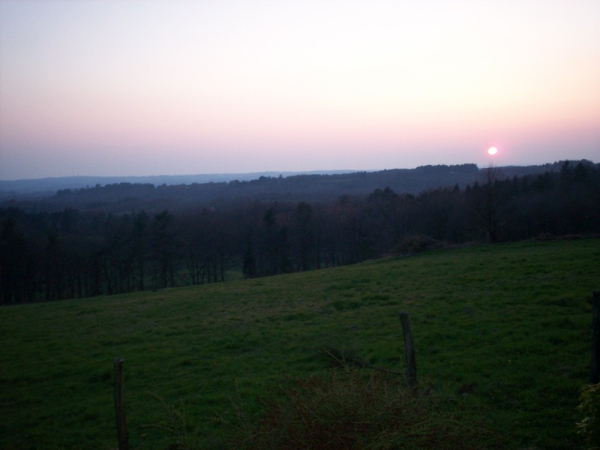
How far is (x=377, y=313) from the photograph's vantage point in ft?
42.5

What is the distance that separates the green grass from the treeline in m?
17.4

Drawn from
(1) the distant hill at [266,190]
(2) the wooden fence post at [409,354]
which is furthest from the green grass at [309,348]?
(1) the distant hill at [266,190]

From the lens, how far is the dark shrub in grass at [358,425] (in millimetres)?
2988

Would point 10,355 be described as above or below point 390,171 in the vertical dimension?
below

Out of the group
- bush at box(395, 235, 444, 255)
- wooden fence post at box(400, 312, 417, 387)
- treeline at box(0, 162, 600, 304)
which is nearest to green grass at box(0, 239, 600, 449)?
wooden fence post at box(400, 312, 417, 387)

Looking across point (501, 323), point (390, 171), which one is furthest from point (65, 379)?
point (390, 171)

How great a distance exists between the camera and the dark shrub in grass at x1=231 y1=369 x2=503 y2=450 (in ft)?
9.80

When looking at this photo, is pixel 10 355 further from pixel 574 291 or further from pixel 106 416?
pixel 574 291

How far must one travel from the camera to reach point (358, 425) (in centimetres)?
309

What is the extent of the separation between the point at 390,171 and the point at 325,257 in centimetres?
9587

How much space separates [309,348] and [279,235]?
43.7 meters

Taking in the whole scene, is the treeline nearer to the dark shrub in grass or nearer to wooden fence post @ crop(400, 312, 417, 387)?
wooden fence post @ crop(400, 312, 417, 387)

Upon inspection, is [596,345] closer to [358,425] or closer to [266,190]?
[358,425]

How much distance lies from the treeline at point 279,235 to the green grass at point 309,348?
17.4 metres
